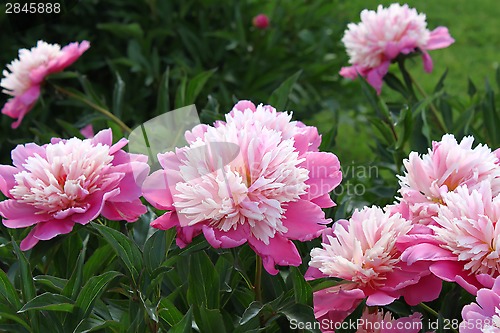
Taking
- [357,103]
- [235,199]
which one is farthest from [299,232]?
[357,103]

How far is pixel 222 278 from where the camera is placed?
111cm

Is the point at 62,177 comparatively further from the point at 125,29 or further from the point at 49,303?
the point at 125,29

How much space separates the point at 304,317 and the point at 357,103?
2.41m

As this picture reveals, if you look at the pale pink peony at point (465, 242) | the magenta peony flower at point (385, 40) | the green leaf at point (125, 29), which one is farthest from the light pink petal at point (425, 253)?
the green leaf at point (125, 29)

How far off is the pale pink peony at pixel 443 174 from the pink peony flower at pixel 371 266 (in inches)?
1.5

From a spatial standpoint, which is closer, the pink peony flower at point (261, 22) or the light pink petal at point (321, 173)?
the light pink petal at point (321, 173)

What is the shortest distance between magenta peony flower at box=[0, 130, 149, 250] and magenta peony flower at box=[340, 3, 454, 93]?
0.79 meters

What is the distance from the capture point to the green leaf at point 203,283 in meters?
1.00

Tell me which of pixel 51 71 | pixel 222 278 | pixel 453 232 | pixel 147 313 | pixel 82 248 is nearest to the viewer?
pixel 453 232

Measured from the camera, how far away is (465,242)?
31.6 inches

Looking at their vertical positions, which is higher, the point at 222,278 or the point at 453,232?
the point at 453,232

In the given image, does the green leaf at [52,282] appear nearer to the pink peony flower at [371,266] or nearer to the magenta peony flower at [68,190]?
the magenta peony flower at [68,190]

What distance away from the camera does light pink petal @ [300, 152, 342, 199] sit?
3.07 feet

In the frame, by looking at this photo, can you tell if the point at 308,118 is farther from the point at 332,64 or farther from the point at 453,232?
the point at 453,232
